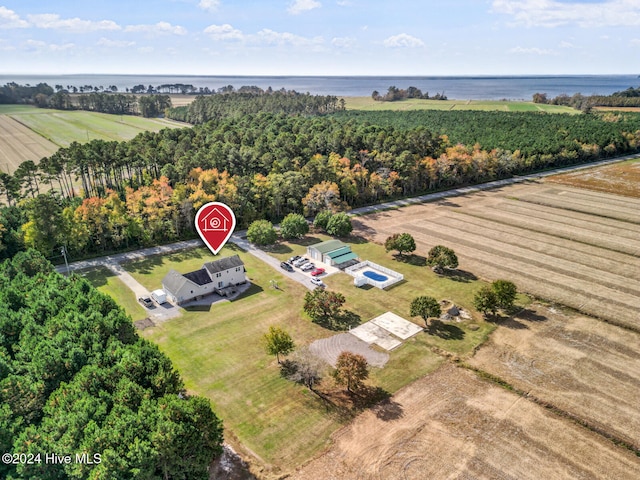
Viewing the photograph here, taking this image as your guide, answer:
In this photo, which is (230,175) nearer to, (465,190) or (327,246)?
(327,246)

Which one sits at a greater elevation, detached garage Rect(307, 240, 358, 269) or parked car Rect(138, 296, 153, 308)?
detached garage Rect(307, 240, 358, 269)

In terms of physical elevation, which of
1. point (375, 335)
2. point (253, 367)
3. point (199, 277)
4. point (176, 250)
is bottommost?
point (253, 367)

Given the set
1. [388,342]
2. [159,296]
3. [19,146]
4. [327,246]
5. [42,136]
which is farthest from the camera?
[42,136]

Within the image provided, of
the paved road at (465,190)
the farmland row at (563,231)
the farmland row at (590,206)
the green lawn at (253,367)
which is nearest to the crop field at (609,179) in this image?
the paved road at (465,190)

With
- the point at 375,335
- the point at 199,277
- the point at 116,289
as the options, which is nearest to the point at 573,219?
the point at 375,335

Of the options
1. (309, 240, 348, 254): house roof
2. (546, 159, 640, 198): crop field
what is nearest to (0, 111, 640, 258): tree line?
(546, 159, 640, 198): crop field

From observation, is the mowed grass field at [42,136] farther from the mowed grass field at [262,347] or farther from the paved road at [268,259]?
the mowed grass field at [262,347]

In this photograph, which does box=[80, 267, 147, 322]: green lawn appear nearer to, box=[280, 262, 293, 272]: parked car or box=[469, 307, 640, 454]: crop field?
box=[280, 262, 293, 272]: parked car
